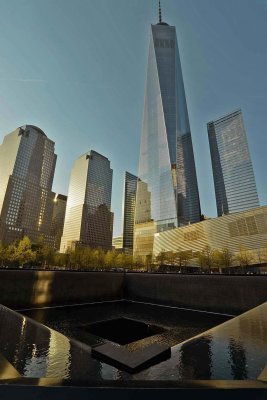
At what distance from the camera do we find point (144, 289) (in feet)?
95.4

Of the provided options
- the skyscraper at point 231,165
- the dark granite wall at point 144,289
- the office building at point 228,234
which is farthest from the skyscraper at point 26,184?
the dark granite wall at point 144,289

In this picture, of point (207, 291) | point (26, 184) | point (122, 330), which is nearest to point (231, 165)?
point (26, 184)

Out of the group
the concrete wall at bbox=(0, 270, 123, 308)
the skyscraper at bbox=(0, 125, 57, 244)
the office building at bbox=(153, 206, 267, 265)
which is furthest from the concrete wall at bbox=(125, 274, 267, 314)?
the skyscraper at bbox=(0, 125, 57, 244)

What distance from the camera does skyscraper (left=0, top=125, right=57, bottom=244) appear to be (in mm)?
147875

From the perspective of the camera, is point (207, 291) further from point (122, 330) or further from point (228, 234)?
point (228, 234)

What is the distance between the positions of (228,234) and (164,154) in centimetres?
6879

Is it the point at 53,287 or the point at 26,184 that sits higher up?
the point at 26,184

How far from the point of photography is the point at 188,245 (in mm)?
103625

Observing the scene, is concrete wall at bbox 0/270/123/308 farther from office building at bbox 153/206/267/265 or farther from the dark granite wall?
office building at bbox 153/206/267/265

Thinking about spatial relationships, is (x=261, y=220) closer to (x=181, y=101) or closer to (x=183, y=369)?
(x=183, y=369)

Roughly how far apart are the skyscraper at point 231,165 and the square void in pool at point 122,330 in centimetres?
14318

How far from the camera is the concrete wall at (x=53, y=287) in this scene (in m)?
21.2

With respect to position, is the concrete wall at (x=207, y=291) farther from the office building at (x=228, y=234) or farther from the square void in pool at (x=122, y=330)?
the office building at (x=228, y=234)

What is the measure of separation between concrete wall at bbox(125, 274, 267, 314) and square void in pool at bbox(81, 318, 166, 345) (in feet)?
27.9
